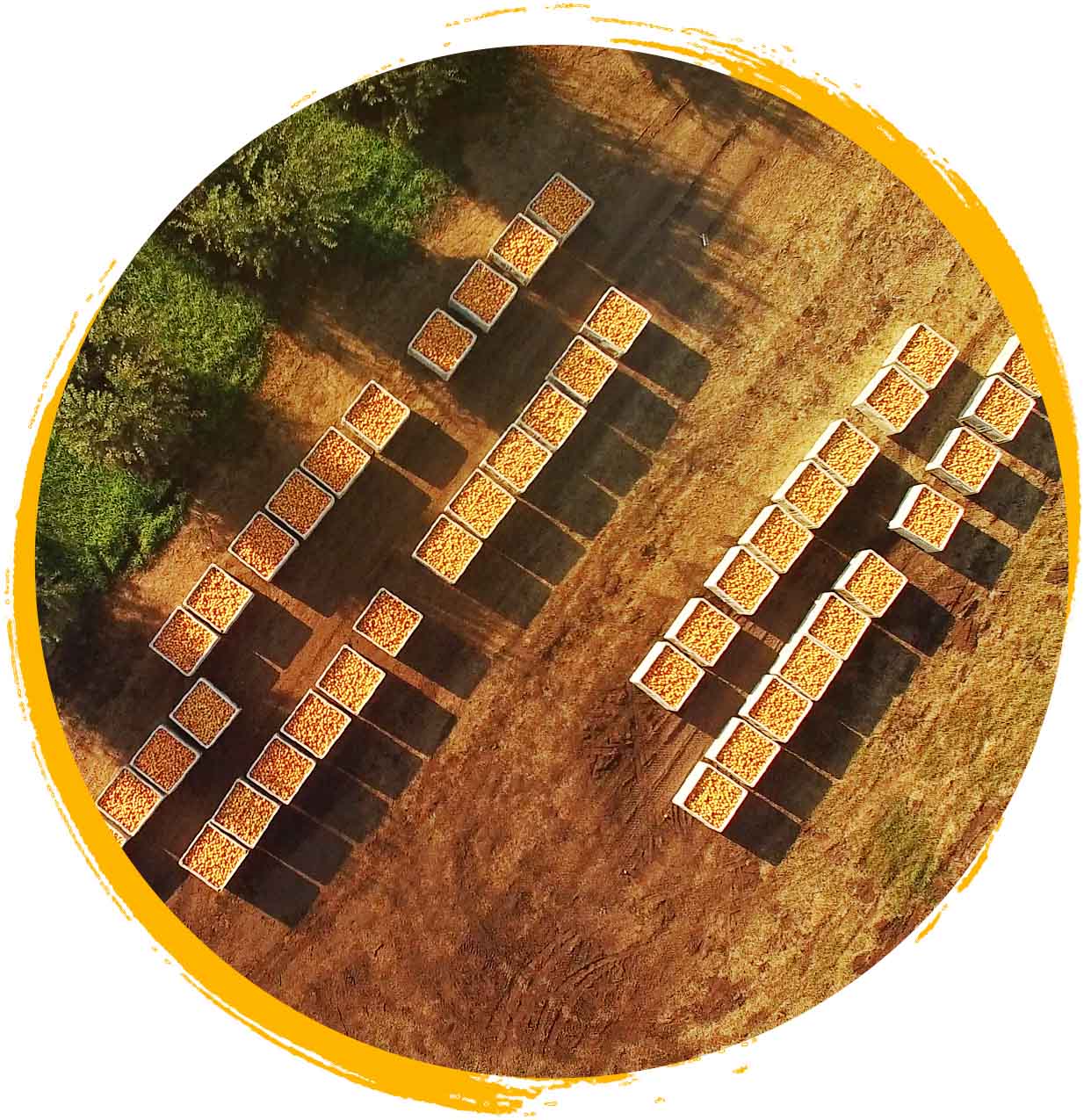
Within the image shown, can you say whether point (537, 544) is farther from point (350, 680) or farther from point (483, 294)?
point (483, 294)

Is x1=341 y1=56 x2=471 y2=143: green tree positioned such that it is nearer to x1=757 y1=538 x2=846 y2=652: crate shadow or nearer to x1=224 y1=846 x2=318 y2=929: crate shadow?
x1=757 y1=538 x2=846 y2=652: crate shadow

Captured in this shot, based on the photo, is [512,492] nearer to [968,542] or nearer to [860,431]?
[860,431]

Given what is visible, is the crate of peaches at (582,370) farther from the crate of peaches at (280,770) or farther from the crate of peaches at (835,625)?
the crate of peaches at (280,770)

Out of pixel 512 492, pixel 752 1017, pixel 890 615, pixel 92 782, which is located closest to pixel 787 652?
pixel 890 615

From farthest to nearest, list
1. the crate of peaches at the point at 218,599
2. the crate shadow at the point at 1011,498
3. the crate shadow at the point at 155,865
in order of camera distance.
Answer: the crate shadow at the point at 1011,498
the crate shadow at the point at 155,865
the crate of peaches at the point at 218,599

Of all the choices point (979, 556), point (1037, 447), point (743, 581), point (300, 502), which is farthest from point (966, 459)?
point (300, 502)

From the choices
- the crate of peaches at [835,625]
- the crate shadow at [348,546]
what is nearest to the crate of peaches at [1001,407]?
the crate of peaches at [835,625]
